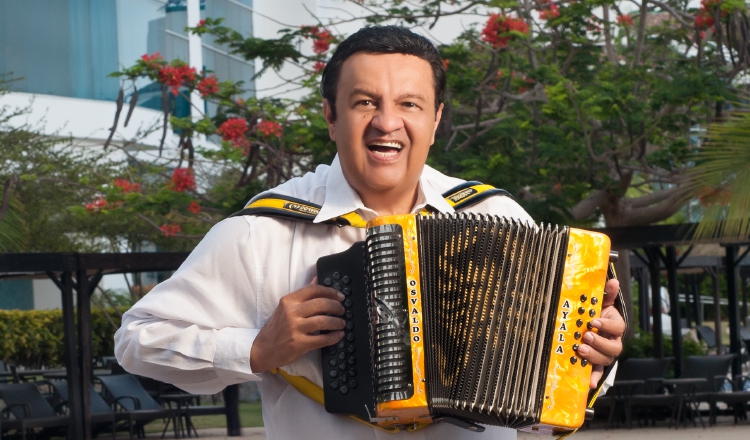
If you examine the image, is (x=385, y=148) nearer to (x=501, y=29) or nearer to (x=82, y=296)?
(x=501, y=29)

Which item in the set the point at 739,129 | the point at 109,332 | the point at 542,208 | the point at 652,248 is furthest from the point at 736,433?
the point at 109,332

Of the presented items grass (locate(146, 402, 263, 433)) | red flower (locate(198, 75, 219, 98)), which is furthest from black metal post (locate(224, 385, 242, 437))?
red flower (locate(198, 75, 219, 98))

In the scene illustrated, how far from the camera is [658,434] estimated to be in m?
13.0

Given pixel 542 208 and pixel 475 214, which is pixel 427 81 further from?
pixel 542 208

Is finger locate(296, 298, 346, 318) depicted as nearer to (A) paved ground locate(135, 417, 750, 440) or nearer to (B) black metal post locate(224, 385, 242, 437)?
(A) paved ground locate(135, 417, 750, 440)

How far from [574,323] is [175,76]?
33.2ft

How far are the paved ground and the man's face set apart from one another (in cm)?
963

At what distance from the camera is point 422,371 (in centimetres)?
249

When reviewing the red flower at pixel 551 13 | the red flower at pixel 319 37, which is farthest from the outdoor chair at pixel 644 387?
the red flower at pixel 319 37

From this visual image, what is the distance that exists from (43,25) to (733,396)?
69.2 feet

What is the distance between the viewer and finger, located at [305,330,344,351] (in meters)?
2.48

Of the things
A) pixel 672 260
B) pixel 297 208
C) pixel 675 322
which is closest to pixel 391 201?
pixel 297 208

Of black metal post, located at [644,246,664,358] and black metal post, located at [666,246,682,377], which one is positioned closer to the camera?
black metal post, located at [644,246,664,358]

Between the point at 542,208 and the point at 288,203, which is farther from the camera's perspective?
the point at 542,208
